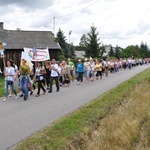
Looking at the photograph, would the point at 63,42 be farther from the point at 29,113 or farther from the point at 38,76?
the point at 29,113

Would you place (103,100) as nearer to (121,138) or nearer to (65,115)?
(65,115)

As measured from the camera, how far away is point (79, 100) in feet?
40.9

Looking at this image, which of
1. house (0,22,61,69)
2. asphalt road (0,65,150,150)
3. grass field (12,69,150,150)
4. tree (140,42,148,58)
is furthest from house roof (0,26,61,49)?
tree (140,42,148,58)

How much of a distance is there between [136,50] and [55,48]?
86.0 metres

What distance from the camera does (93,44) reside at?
55.1 metres

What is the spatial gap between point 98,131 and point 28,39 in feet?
117

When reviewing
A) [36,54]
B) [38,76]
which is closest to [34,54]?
[36,54]

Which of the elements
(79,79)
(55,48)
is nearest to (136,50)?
(55,48)

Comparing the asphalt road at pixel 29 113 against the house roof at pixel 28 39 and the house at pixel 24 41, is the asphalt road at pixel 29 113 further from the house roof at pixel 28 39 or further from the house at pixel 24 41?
the house roof at pixel 28 39

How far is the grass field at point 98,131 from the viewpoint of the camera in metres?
6.61

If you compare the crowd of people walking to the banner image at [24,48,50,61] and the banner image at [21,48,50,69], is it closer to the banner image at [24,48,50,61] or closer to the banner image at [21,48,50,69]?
the banner image at [21,48,50,69]

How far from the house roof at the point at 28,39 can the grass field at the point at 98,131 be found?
29524 millimetres

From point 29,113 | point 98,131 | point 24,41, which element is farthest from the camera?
point 24,41

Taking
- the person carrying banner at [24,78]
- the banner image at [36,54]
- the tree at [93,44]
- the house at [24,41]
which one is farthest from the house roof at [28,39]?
the person carrying banner at [24,78]
